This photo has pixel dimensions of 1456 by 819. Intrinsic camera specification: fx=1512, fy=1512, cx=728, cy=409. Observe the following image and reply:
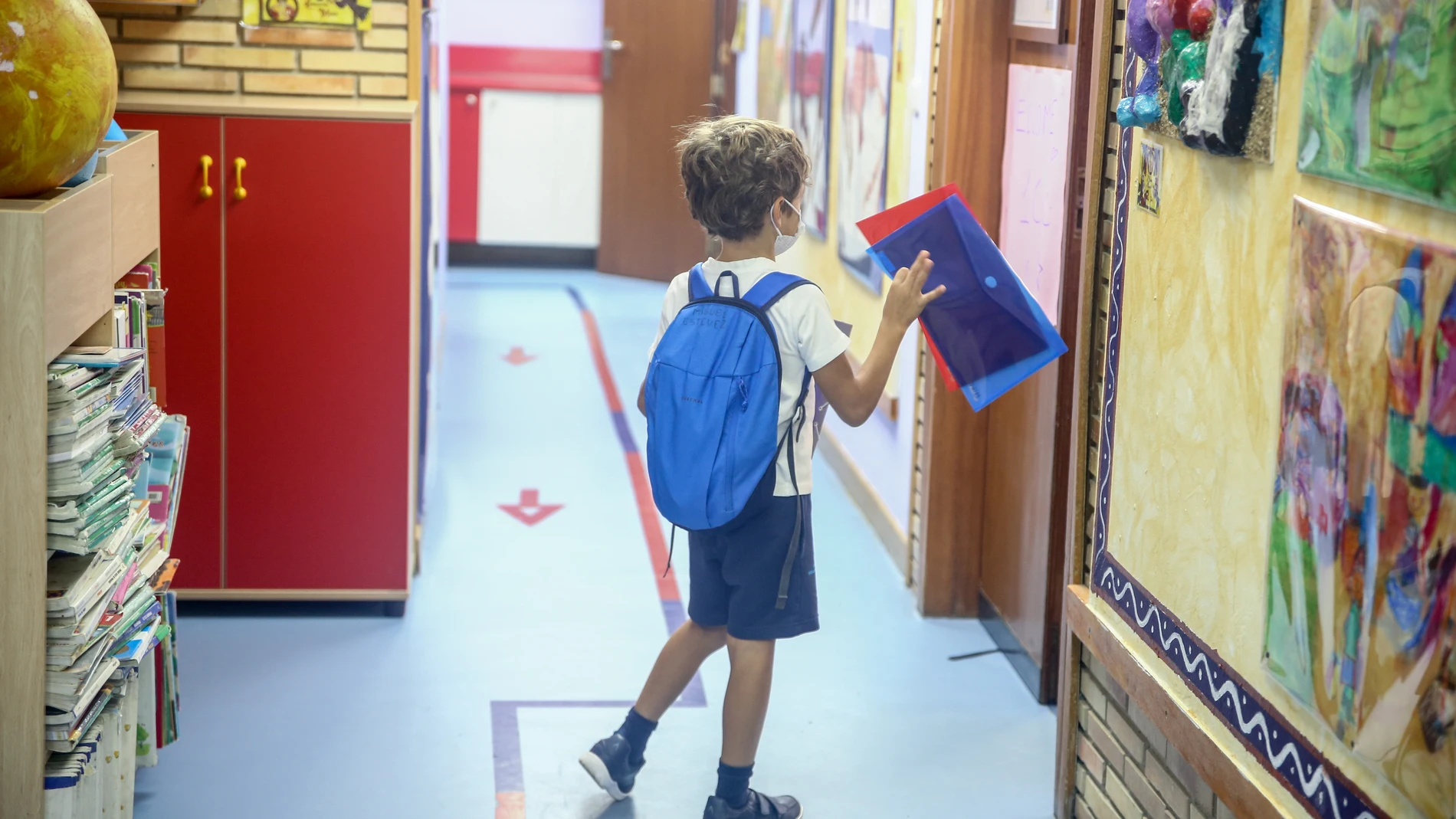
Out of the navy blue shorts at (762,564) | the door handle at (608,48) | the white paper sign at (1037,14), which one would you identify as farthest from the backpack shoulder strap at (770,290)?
the door handle at (608,48)

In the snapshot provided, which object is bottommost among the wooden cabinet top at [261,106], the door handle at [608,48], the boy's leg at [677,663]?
the boy's leg at [677,663]

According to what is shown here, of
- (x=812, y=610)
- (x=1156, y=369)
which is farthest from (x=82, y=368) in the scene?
(x=1156, y=369)

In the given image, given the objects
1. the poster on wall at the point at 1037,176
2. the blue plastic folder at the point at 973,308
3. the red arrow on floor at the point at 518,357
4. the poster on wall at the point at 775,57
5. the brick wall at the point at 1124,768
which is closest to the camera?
the brick wall at the point at 1124,768

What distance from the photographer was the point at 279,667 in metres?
3.69

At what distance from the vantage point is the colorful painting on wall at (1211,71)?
1.90m

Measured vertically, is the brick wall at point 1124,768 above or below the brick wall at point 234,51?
below

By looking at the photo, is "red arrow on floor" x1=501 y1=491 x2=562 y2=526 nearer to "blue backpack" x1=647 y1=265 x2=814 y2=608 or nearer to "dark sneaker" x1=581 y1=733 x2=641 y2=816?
"dark sneaker" x1=581 y1=733 x2=641 y2=816

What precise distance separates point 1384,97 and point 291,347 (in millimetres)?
2851

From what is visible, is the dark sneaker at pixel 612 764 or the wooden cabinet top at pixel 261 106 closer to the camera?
the dark sneaker at pixel 612 764

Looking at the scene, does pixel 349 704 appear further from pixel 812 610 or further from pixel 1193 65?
pixel 1193 65

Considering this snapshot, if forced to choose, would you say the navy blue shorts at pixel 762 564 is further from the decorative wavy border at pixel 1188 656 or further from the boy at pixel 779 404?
the decorative wavy border at pixel 1188 656

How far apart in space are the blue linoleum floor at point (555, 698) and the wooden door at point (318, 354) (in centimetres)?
23

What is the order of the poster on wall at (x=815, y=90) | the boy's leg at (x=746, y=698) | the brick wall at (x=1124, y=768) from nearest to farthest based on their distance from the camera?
the brick wall at (x=1124, y=768) < the boy's leg at (x=746, y=698) < the poster on wall at (x=815, y=90)

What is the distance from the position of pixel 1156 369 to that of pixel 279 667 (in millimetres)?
2333
